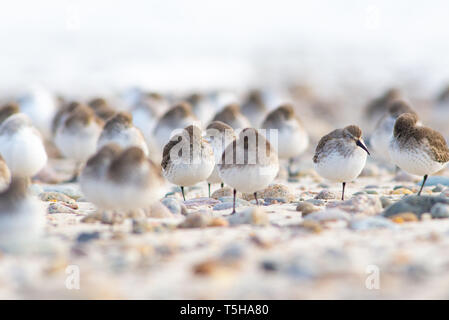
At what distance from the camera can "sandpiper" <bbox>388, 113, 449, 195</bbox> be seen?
982 cm

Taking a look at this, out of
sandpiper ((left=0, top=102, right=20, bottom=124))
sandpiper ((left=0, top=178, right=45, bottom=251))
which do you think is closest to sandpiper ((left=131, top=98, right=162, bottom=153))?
sandpiper ((left=0, top=102, right=20, bottom=124))

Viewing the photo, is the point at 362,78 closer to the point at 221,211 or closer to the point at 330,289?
the point at 221,211

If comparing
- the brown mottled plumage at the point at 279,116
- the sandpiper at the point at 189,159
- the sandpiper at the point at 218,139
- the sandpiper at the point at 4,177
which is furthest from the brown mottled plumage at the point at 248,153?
the brown mottled plumage at the point at 279,116

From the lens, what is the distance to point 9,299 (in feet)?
18.6

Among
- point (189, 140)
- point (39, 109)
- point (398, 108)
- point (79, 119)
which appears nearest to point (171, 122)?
point (79, 119)

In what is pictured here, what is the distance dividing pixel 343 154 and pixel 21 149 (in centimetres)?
521

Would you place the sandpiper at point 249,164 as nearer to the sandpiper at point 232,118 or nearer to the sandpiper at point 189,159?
the sandpiper at point 189,159

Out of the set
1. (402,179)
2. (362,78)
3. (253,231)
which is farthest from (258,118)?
(362,78)

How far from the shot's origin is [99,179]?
290 inches

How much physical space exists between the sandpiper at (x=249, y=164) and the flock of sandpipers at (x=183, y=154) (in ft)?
0.04

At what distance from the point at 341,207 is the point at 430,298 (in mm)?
3421

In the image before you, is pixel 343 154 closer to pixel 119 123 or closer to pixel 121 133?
pixel 121 133

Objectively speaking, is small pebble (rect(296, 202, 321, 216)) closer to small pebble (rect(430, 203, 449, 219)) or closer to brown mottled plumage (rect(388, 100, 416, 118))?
small pebble (rect(430, 203, 449, 219))

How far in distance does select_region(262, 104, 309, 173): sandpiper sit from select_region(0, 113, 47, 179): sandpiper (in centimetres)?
493
